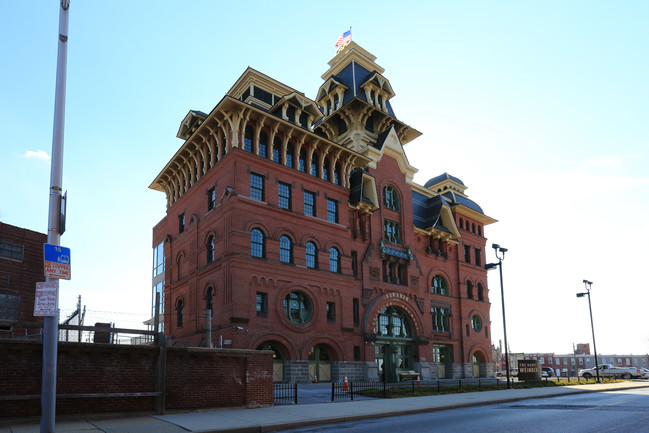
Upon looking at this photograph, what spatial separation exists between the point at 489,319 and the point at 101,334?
160 feet

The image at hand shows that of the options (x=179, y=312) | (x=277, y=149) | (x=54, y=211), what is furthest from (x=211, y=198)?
(x=54, y=211)

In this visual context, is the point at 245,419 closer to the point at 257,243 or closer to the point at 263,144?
the point at 257,243

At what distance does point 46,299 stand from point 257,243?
24.0 metres

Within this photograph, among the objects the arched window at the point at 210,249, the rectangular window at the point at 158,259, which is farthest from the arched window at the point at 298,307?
the rectangular window at the point at 158,259

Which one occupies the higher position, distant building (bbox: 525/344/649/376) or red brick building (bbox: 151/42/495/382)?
red brick building (bbox: 151/42/495/382)

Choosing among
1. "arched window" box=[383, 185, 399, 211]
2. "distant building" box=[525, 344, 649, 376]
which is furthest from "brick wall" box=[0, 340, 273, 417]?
"distant building" box=[525, 344, 649, 376]

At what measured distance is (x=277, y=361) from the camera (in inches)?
1374

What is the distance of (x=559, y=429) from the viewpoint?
13516 millimetres

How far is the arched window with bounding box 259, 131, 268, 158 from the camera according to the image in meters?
37.6

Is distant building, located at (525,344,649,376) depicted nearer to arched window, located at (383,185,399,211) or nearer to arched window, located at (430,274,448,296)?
arched window, located at (430,274,448,296)

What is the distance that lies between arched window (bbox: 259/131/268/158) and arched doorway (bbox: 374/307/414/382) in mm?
16987

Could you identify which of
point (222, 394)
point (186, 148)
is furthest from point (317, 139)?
point (222, 394)

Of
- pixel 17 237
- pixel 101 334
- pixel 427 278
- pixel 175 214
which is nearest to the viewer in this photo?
pixel 101 334

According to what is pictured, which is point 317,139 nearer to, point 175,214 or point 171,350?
point 175,214
